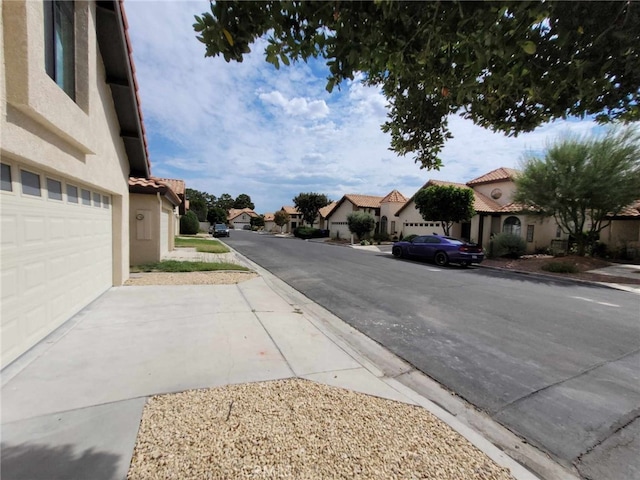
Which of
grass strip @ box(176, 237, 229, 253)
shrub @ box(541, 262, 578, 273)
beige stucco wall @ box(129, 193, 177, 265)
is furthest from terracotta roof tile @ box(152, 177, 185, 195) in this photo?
shrub @ box(541, 262, 578, 273)

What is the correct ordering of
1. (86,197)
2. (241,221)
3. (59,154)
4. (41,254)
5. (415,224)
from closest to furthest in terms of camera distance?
1. (41,254)
2. (59,154)
3. (86,197)
4. (415,224)
5. (241,221)

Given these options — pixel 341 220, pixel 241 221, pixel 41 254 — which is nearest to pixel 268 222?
pixel 241 221

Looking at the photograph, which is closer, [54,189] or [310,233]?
[54,189]

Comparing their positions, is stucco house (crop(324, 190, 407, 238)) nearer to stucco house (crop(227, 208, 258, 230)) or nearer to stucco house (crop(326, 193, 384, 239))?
stucco house (crop(326, 193, 384, 239))

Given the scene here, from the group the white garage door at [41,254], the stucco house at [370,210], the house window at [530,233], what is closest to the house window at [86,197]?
the white garage door at [41,254]

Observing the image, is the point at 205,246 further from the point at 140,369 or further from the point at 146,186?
the point at 140,369

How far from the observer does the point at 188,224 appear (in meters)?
34.6

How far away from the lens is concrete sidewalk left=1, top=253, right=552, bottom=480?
7.90 ft

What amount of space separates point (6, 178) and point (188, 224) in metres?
33.1

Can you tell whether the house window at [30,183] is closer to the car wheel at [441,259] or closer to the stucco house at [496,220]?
the car wheel at [441,259]

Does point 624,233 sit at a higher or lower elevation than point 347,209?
lower

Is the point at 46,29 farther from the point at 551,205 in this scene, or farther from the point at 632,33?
the point at 551,205

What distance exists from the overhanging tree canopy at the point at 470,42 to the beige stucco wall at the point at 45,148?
2617mm

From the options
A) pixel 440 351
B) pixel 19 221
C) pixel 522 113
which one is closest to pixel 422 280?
pixel 440 351
